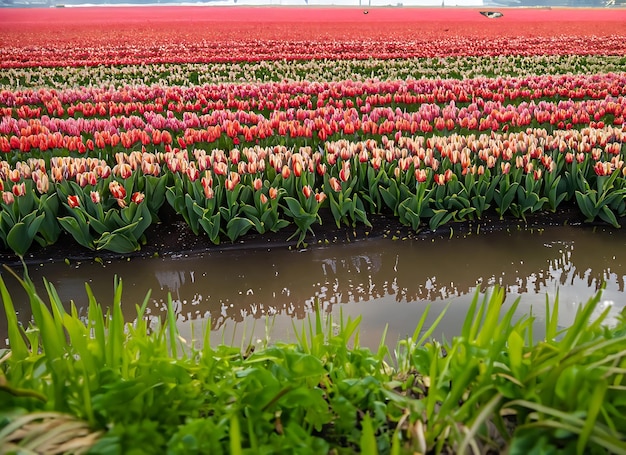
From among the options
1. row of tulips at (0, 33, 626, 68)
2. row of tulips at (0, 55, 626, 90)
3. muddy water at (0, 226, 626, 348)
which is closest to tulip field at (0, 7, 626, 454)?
muddy water at (0, 226, 626, 348)

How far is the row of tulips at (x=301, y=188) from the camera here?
3857mm

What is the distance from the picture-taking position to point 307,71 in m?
14.8

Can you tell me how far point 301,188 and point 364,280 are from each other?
3.29 ft

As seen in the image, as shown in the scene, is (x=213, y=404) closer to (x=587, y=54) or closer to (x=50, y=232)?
(x=50, y=232)

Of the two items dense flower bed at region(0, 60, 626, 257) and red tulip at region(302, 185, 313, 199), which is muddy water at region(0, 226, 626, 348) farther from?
red tulip at region(302, 185, 313, 199)

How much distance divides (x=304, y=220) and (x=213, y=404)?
2.78 m

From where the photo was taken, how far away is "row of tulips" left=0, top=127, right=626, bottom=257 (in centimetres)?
386

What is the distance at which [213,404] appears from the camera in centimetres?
127

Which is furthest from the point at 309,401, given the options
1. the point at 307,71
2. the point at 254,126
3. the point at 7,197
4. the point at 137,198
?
the point at 307,71

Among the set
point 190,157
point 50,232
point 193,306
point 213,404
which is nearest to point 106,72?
point 190,157

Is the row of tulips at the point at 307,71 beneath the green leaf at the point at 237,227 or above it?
above

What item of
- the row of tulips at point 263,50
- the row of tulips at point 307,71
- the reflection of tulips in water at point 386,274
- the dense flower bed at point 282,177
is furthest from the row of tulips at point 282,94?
the row of tulips at point 263,50

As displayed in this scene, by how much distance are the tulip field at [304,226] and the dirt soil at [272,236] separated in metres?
0.06

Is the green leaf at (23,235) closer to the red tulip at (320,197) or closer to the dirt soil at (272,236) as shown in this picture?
the dirt soil at (272,236)
